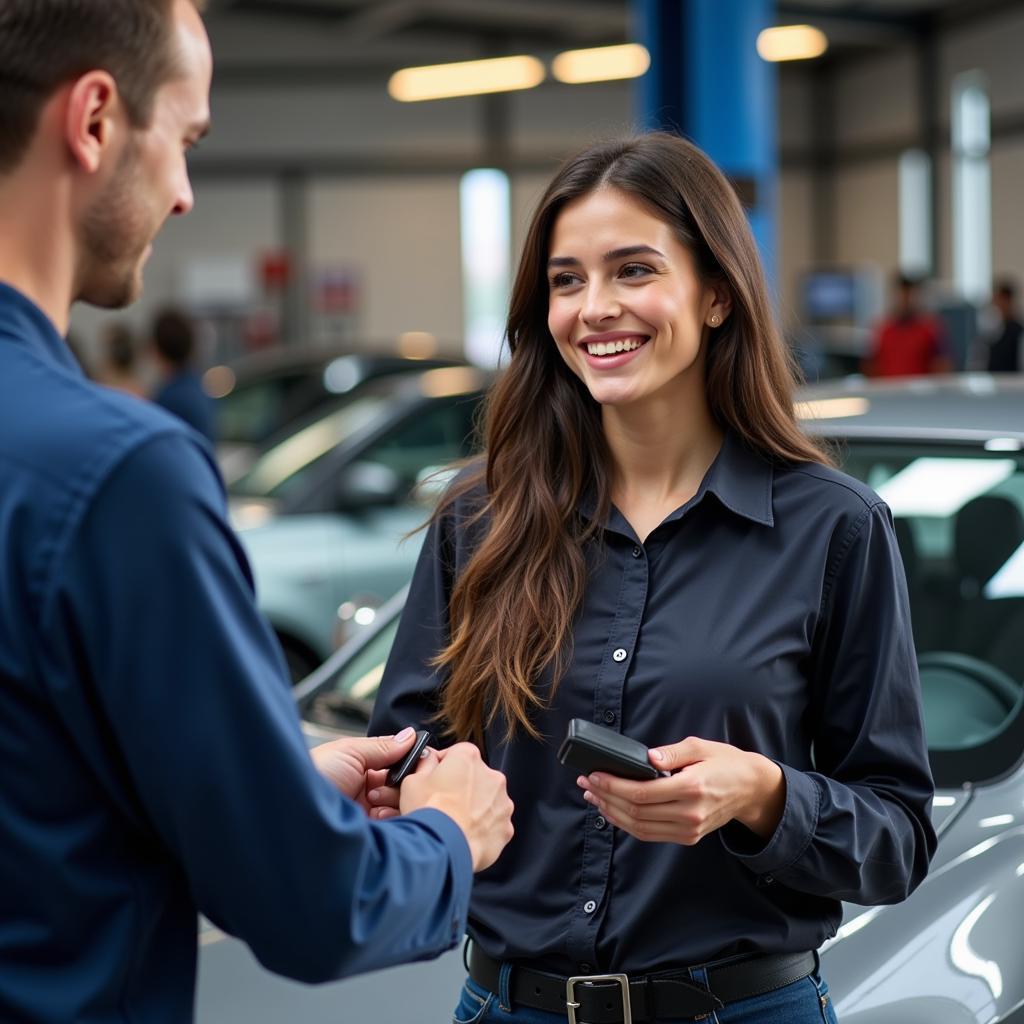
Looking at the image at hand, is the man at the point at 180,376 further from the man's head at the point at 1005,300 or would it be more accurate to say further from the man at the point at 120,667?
the man's head at the point at 1005,300

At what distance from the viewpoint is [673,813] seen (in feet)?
5.33

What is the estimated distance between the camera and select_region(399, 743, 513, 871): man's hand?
1413mm

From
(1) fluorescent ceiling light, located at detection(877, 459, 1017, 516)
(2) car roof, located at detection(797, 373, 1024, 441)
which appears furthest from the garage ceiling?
(1) fluorescent ceiling light, located at detection(877, 459, 1017, 516)

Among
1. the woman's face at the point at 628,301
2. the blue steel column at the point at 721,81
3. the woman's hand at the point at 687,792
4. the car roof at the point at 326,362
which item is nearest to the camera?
the woman's hand at the point at 687,792

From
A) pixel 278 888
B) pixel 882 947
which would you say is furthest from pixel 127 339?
pixel 278 888

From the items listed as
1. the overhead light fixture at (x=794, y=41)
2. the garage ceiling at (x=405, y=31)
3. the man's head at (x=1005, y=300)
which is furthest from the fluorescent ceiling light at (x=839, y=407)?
→ the garage ceiling at (x=405, y=31)

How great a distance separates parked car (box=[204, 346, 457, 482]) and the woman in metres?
6.02

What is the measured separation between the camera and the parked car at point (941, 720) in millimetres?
2098

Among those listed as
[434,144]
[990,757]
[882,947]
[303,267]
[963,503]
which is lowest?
[882,947]

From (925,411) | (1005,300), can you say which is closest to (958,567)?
(925,411)

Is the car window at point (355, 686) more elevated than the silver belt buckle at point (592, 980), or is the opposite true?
the car window at point (355, 686)

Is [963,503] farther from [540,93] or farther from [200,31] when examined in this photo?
[540,93]

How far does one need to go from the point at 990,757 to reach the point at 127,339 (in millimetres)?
7513

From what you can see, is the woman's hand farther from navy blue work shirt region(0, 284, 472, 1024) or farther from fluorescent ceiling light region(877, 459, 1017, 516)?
fluorescent ceiling light region(877, 459, 1017, 516)
